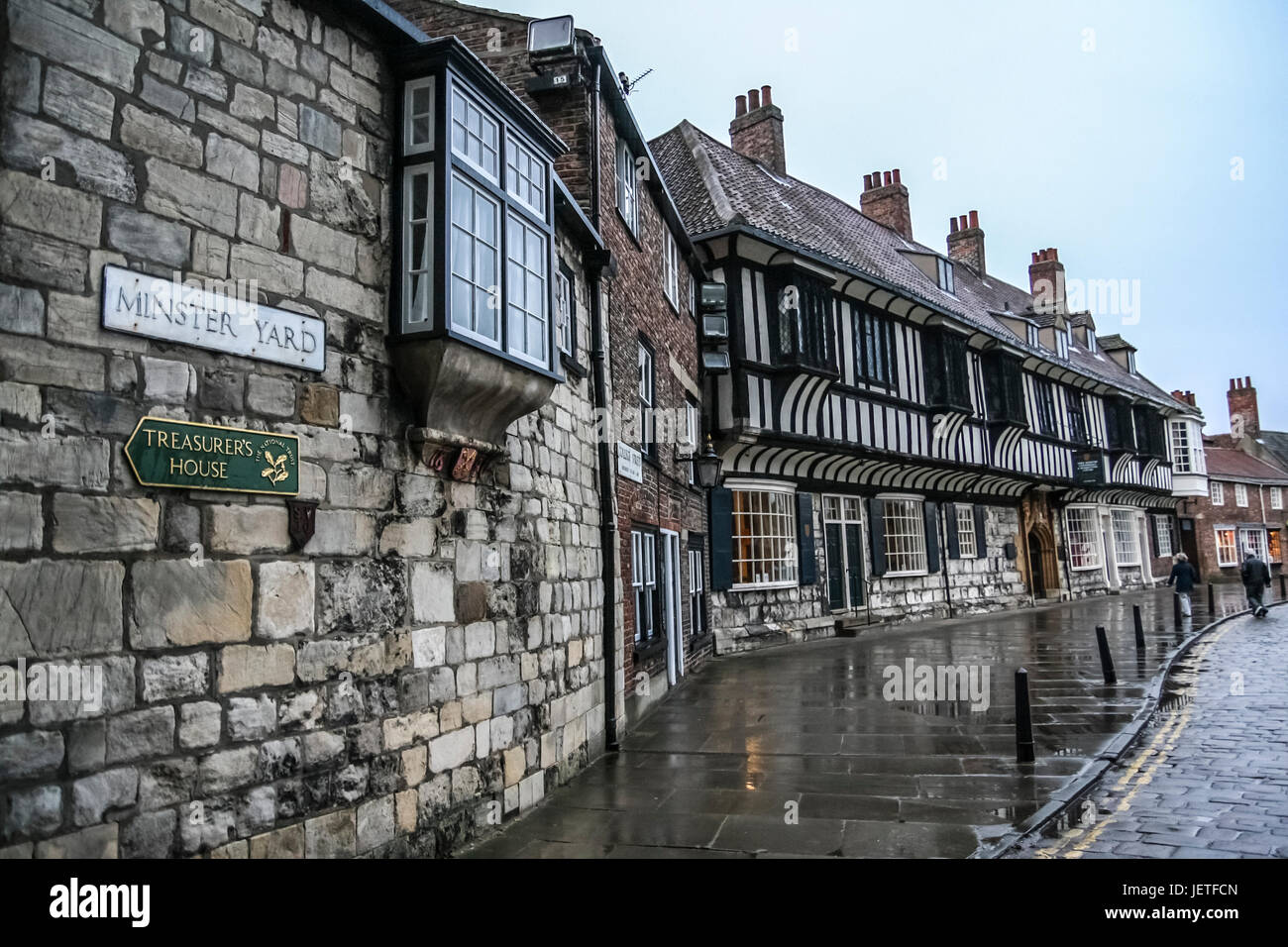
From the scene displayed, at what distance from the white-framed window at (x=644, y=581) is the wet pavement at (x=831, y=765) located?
1.00 meters

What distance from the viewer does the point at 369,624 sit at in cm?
461

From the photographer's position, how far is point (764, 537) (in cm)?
1645

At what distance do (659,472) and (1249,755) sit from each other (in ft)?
22.5

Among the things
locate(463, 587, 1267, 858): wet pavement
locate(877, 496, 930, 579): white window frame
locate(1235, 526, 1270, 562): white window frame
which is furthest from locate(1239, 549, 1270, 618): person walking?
locate(1235, 526, 1270, 562): white window frame

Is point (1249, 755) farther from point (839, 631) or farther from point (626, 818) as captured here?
point (839, 631)

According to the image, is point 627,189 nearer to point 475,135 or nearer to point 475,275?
point 475,135

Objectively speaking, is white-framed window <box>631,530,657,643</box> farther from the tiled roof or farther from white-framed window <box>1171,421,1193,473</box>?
the tiled roof

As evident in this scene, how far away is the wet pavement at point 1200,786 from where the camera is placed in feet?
15.9

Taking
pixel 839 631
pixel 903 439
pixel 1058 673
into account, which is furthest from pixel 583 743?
pixel 903 439

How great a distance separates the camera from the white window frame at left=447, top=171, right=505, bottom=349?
495 cm

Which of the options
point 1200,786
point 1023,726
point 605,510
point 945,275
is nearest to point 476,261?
point 605,510

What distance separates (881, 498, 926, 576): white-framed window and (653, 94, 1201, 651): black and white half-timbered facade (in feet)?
0.17

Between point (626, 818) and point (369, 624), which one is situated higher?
point (369, 624)
